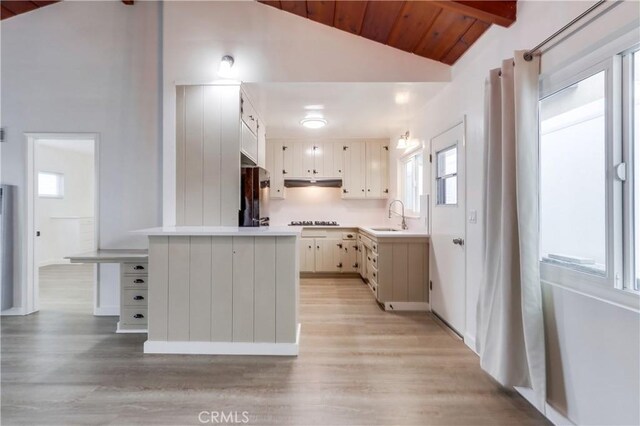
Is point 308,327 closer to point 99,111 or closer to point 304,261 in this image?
point 304,261

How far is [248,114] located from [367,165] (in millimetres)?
2550

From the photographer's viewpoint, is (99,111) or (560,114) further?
(99,111)

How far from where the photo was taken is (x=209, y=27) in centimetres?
298

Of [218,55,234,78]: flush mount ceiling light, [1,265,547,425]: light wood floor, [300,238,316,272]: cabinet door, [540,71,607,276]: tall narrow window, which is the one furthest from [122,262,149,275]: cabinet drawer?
[540,71,607,276]: tall narrow window

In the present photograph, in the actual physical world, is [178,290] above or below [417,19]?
below

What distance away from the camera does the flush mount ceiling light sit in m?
2.85

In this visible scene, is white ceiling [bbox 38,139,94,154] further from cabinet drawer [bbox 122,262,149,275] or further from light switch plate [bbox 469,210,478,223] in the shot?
light switch plate [bbox 469,210,478,223]

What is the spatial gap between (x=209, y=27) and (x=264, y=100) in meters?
0.84

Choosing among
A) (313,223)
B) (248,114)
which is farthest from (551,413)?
(313,223)

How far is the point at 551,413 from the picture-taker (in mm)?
1701

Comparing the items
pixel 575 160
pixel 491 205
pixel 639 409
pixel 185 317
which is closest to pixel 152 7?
pixel 185 317

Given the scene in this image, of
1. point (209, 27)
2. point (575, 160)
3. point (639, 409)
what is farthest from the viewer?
point (209, 27)

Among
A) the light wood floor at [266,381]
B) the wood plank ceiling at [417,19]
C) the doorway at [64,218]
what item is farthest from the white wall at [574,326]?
the doorway at [64,218]

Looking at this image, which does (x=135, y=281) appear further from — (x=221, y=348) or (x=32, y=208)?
(x=32, y=208)
